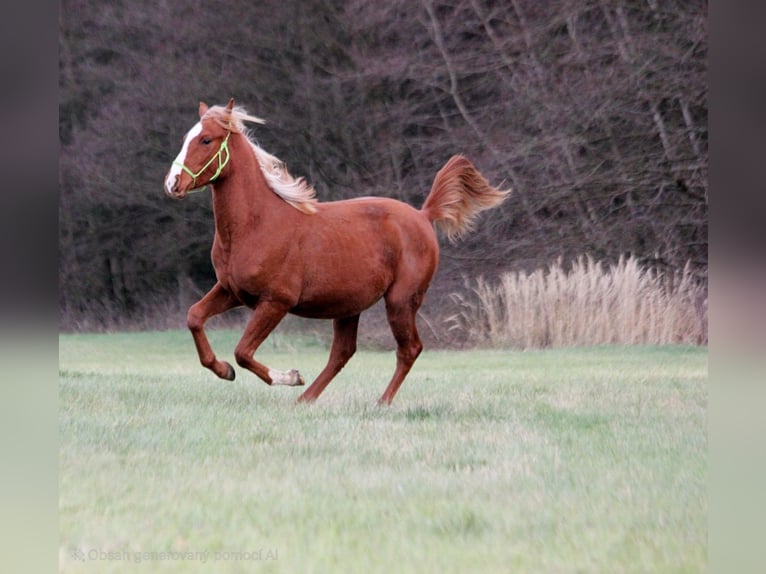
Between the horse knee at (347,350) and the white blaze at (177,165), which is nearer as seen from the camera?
the white blaze at (177,165)

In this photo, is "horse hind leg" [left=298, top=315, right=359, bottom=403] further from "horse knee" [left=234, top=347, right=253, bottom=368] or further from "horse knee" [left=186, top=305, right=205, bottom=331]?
"horse knee" [left=186, top=305, right=205, bottom=331]

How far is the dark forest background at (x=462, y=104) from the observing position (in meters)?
13.3

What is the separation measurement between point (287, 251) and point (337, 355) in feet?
2.92

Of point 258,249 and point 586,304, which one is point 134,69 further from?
point 258,249

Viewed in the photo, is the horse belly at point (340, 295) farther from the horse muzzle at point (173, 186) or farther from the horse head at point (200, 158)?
the horse muzzle at point (173, 186)

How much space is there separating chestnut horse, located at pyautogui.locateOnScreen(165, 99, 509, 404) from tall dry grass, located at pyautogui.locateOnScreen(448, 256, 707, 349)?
473 centimetres

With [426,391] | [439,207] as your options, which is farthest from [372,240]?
[426,391]

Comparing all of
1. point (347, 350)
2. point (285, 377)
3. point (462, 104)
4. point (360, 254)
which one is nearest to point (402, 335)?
point (347, 350)

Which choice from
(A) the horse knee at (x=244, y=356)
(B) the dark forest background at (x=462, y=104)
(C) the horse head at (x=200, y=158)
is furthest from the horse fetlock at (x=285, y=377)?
(B) the dark forest background at (x=462, y=104)

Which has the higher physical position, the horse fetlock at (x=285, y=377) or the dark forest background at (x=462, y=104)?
the dark forest background at (x=462, y=104)

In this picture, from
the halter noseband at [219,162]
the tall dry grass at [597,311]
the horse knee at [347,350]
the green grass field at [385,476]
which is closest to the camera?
the green grass field at [385,476]

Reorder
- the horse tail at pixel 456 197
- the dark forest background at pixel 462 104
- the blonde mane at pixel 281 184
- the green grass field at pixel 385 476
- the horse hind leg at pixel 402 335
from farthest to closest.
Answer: the dark forest background at pixel 462 104
the horse tail at pixel 456 197
the horse hind leg at pixel 402 335
the blonde mane at pixel 281 184
the green grass field at pixel 385 476

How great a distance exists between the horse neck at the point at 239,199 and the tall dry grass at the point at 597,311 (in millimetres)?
5624

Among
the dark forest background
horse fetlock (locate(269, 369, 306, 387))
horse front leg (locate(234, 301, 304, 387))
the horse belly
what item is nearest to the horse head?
horse front leg (locate(234, 301, 304, 387))
